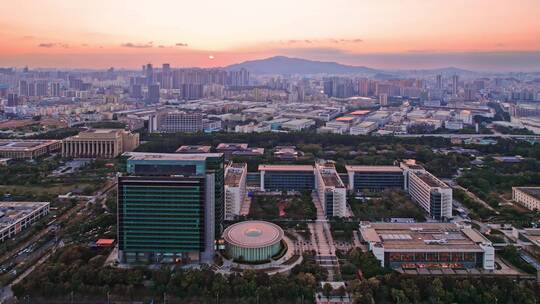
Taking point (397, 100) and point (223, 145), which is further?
point (397, 100)

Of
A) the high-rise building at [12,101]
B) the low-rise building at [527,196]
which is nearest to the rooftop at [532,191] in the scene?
the low-rise building at [527,196]

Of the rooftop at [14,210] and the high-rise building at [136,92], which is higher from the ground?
the high-rise building at [136,92]

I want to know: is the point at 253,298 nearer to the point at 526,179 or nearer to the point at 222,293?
the point at 222,293

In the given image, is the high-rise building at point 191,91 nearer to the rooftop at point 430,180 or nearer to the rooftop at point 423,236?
the rooftop at point 430,180

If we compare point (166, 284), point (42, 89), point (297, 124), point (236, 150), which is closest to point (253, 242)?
point (166, 284)

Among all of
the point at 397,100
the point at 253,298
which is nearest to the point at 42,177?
the point at 253,298

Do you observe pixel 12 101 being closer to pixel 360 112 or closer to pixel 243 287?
pixel 360 112

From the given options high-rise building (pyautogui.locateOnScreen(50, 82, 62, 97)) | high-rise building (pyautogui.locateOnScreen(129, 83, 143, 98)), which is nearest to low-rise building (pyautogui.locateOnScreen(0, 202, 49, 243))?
high-rise building (pyautogui.locateOnScreen(129, 83, 143, 98))
